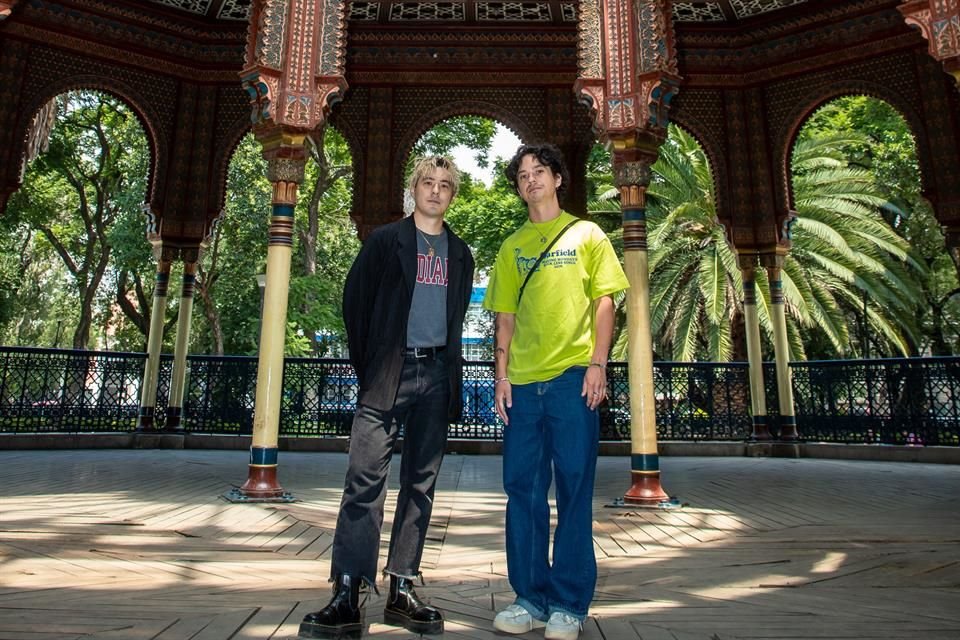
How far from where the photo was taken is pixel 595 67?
18.9 ft

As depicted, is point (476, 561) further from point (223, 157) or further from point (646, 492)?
point (223, 157)

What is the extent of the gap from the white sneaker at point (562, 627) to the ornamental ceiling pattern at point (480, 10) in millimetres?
9524

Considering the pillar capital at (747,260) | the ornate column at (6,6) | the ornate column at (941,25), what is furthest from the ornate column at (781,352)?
the ornate column at (6,6)

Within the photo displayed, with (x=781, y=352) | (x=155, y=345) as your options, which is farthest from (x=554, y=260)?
(x=155, y=345)

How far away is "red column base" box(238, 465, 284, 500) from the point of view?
5.28 m

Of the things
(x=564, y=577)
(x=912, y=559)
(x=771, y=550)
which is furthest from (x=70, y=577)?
(x=912, y=559)

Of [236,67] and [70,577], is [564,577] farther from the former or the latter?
[236,67]

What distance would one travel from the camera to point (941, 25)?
189 inches

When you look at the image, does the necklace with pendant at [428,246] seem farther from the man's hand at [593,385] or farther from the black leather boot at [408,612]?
the black leather boot at [408,612]

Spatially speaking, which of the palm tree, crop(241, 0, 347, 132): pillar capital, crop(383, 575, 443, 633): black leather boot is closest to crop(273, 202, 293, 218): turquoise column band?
crop(241, 0, 347, 132): pillar capital

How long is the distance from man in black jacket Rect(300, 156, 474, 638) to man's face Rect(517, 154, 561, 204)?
30cm

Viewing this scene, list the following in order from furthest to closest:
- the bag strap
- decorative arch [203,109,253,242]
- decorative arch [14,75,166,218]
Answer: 1. decorative arch [203,109,253,242]
2. decorative arch [14,75,166,218]
3. the bag strap

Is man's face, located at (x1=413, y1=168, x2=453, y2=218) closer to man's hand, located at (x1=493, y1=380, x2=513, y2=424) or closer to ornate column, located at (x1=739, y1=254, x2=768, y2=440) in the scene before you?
man's hand, located at (x1=493, y1=380, x2=513, y2=424)

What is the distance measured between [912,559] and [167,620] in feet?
12.1
